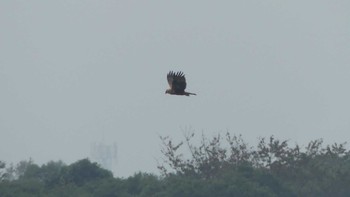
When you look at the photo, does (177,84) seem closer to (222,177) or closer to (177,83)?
(177,83)

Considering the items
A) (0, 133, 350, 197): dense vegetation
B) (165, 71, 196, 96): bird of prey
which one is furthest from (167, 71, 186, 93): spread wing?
(0, 133, 350, 197): dense vegetation

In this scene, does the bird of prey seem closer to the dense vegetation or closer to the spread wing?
the spread wing

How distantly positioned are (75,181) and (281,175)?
462 inches

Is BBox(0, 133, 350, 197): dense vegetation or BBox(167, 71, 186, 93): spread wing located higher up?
BBox(0, 133, 350, 197): dense vegetation

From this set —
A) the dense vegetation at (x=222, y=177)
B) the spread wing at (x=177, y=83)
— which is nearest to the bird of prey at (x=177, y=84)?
the spread wing at (x=177, y=83)

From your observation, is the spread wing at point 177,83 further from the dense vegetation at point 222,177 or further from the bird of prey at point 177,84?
the dense vegetation at point 222,177

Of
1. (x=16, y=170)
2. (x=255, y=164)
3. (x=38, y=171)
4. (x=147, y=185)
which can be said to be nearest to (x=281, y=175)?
(x=255, y=164)

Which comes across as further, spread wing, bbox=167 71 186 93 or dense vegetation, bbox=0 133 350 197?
dense vegetation, bbox=0 133 350 197

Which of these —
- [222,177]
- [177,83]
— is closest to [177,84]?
[177,83]

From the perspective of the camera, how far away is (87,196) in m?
68.4

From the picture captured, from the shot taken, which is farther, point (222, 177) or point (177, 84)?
point (222, 177)

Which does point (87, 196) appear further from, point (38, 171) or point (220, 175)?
point (38, 171)

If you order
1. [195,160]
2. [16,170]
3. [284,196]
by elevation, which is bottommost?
[284,196]

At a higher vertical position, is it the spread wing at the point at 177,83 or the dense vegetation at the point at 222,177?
the dense vegetation at the point at 222,177
